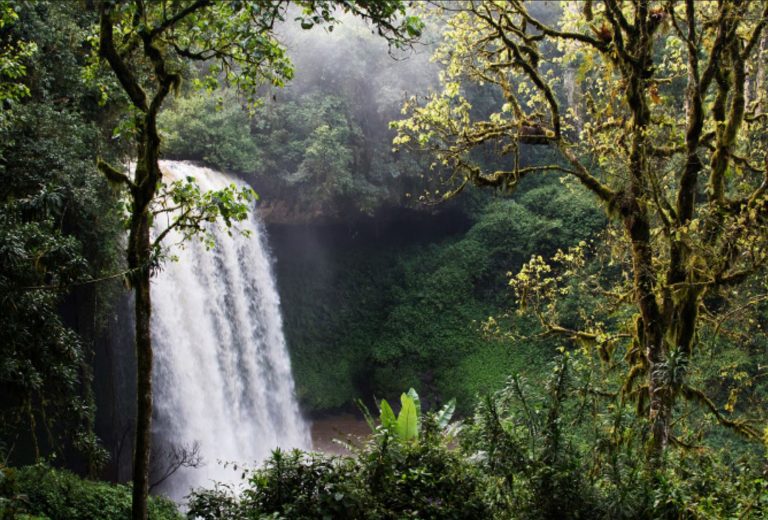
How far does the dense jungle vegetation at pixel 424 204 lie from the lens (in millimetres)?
4547

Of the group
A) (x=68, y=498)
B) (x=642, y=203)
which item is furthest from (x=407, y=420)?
(x=68, y=498)

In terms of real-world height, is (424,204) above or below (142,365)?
above

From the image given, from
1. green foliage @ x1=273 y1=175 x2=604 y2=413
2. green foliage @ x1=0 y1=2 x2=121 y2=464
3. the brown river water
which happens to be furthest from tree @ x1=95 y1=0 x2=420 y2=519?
green foliage @ x1=273 y1=175 x2=604 y2=413

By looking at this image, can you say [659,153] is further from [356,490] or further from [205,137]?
[205,137]

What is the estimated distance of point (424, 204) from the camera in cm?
1055

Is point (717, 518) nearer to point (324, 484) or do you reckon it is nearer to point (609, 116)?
point (324, 484)

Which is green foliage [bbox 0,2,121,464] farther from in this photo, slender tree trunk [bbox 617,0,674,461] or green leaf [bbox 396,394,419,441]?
slender tree trunk [bbox 617,0,674,461]

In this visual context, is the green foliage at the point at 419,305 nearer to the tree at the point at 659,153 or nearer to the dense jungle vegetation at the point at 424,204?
the dense jungle vegetation at the point at 424,204

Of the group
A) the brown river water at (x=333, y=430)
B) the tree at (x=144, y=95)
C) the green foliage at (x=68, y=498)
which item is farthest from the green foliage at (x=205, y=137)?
the tree at (x=144, y=95)

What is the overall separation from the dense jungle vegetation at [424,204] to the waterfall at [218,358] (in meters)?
1.08

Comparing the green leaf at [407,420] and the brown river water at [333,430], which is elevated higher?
the green leaf at [407,420]

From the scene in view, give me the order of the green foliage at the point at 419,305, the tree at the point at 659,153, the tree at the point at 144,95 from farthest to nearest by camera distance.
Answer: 1. the green foliage at the point at 419,305
2. the tree at the point at 659,153
3. the tree at the point at 144,95

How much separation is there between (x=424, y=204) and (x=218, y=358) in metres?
8.12

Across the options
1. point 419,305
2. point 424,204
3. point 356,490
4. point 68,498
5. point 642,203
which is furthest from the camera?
point 419,305
